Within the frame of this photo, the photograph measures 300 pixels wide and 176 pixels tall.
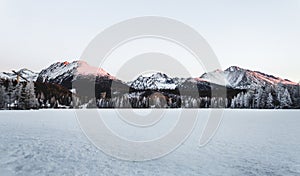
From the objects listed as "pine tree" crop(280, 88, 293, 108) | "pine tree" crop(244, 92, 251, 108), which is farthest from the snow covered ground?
"pine tree" crop(244, 92, 251, 108)

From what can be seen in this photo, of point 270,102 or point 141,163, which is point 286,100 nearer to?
point 270,102

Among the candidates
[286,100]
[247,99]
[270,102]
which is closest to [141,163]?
[270,102]

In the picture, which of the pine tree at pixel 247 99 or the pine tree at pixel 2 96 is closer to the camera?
the pine tree at pixel 2 96

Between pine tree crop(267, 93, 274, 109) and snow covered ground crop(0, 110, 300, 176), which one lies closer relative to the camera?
snow covered ground crop(0, 110, 300, 176)

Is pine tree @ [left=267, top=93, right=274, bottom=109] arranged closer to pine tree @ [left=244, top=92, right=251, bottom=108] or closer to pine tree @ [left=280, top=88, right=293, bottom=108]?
pine tree @ [left=280, top=88, right=293, bottom=108]

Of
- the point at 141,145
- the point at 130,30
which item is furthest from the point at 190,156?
the point at 130,30

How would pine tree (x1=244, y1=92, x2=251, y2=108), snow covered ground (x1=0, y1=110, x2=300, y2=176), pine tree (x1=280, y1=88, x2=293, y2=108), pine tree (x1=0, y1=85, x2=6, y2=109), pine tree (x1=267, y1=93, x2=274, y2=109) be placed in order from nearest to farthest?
snow covered ground (x1=0, y1=110, x2=300, y2=176) < pine tree (x1=0, y1=85, x2=6, y2=109) < pine tree (x1=280, y1=88, x2=293, y2=108) < pine tree (x1=267, y1=93, x2=274, y2=109) < pine tree (x1=244, y1=92, x2=251, y2=108)

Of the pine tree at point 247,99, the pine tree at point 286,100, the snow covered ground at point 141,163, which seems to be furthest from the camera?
the pine tree at point 247,99

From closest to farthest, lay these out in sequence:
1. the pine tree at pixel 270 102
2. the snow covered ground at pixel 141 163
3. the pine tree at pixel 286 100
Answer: the snow covered ground at pixel 141 163 < the pine tree at pixel 286 100 < the pine tree at pixel 270 102

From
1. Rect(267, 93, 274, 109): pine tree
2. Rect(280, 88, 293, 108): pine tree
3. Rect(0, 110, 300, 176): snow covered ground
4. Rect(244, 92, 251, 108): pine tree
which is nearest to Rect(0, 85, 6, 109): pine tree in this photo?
Rect(0, 110, 300, 176): snow covered ground

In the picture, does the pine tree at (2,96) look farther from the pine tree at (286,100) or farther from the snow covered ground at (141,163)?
the pine tree at (286,100)

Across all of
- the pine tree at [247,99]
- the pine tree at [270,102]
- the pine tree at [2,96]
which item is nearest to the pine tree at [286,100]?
the pine tree at [270,102]

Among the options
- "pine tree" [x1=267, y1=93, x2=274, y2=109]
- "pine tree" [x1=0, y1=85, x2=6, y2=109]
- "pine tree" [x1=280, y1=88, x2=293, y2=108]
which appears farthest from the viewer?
"pine tree" [x1=267, y1=93, x2=274, y2=109]

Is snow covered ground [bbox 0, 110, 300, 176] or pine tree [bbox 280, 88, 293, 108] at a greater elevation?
pine tree [bbox 280, 88, 293, 108]
